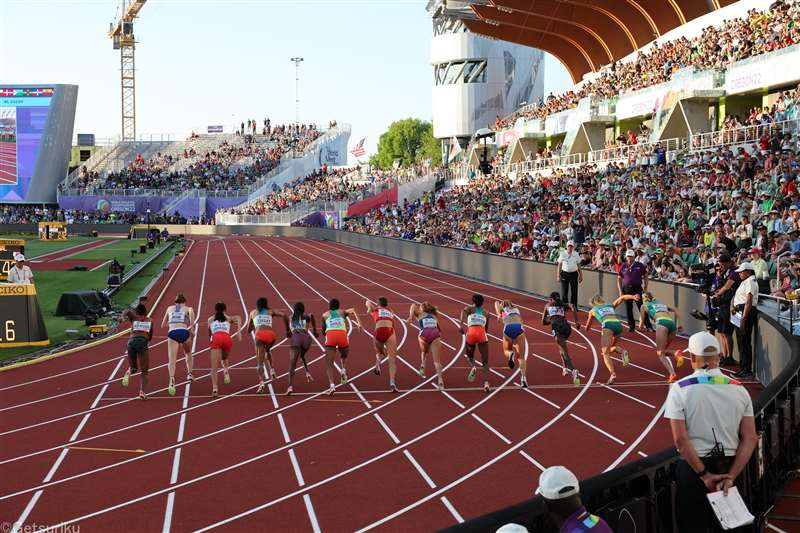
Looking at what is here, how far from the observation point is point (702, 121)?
Result: 133 feet

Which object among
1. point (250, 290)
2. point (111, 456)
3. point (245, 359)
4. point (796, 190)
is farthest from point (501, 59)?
point (111, 456)

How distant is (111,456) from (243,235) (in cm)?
7334

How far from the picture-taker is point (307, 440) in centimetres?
1259

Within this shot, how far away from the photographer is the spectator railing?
2950 centimetres

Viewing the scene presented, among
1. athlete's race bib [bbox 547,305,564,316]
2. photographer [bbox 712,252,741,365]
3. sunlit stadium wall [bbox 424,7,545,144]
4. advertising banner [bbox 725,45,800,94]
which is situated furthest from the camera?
sunlit stadium wall [bbox 424,7,545,144]

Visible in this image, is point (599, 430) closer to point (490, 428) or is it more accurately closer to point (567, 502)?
point (490, 428)

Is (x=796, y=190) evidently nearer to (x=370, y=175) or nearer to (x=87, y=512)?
(x=87, y=512)

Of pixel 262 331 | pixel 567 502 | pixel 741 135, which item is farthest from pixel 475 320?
pixel 741 135

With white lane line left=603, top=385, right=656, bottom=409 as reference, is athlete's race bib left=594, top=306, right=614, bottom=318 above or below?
above

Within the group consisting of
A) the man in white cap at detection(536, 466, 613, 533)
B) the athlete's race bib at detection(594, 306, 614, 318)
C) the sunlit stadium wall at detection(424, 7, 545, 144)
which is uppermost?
the sunlit stadium wall at detection(424, 7, 545, 144)

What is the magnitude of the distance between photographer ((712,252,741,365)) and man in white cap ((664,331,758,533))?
388 inches

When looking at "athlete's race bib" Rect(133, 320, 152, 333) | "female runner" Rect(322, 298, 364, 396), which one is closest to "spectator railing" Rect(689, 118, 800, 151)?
"female runner" Rect(322, 298, 364, 396)

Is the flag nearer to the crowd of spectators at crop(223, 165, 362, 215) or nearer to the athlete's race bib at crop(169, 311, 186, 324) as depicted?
the crowd of spectators at crop(223, 165, 362, 215)

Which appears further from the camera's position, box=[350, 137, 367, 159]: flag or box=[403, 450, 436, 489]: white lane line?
box=[350, 137, 367, 159]: flag
